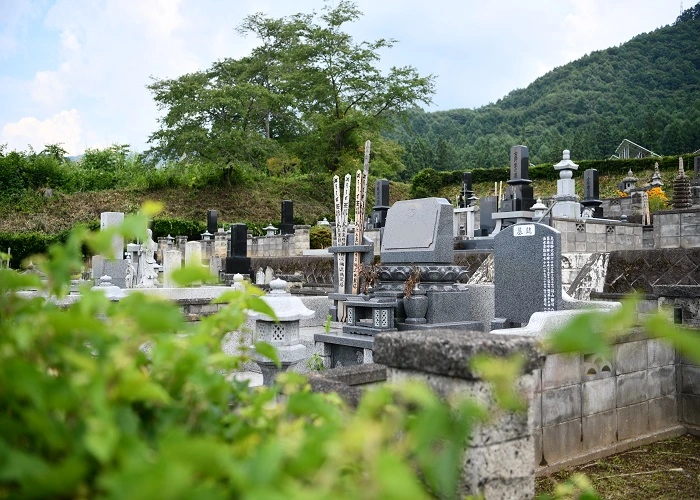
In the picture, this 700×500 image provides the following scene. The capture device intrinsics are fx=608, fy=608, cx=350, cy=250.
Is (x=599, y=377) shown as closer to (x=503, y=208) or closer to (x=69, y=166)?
(x=503, y=208)

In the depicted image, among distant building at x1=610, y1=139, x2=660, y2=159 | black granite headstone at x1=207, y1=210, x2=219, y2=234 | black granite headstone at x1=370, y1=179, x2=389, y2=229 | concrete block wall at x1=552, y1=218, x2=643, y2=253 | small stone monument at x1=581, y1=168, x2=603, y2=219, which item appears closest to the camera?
concrete block wall at x1=552, y1=218, x2=643, y2=253

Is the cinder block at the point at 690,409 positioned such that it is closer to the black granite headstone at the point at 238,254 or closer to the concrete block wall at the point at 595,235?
the concrete block wall at the point at 595,235

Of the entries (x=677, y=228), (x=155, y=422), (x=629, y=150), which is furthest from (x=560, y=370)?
(x=629, y=150)

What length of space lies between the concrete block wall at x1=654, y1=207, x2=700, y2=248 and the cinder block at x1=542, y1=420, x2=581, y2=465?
30.7 feet

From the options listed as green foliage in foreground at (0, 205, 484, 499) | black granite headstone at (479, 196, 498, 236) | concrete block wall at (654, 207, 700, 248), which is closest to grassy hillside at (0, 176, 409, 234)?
black granite headstone at (479, 196, 498, 236)

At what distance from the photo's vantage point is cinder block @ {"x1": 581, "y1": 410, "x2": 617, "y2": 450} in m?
4.98

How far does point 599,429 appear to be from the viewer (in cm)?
507

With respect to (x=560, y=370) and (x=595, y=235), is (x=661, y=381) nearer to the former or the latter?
(x=560, y=370)

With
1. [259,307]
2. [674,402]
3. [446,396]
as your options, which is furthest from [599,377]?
[259,307]

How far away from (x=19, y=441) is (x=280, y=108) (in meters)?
43.8

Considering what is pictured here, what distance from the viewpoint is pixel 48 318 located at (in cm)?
108

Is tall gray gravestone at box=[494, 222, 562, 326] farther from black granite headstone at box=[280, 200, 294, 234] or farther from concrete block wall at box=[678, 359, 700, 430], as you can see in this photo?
black granite headstone at box=[280, 200, 294, 234]

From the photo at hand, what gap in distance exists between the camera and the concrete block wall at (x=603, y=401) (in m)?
4.70

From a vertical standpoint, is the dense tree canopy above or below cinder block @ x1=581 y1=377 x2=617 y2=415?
above
